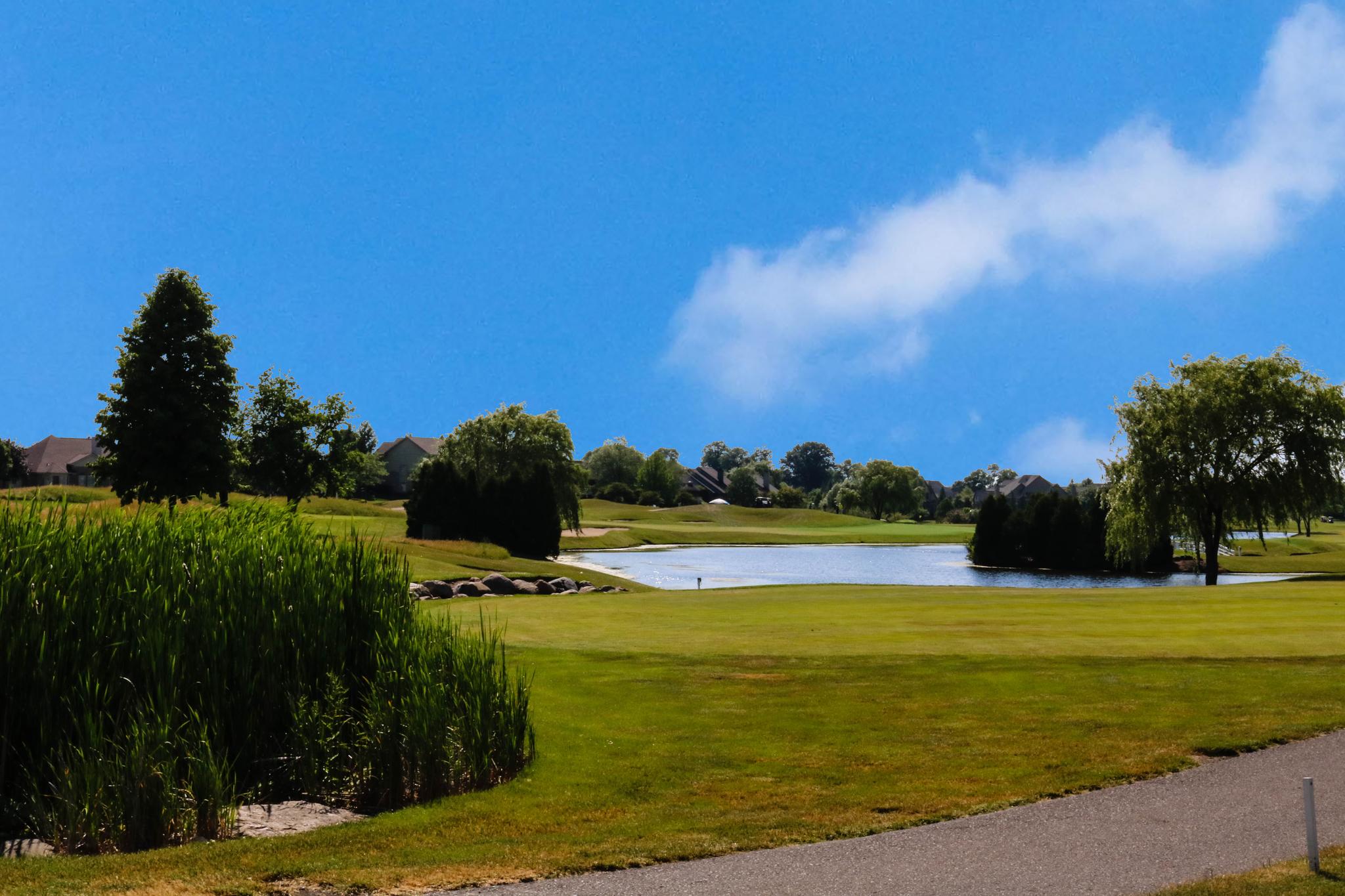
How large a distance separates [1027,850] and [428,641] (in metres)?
7.19

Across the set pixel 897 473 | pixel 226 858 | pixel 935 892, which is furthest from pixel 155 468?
pixel 897 473

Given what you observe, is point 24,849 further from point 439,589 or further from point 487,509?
point 487,509

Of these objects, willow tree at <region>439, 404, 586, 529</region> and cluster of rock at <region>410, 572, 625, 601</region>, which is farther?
willow tree at <region>439, 404, 586, 529</region>

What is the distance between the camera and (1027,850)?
9.74 metres

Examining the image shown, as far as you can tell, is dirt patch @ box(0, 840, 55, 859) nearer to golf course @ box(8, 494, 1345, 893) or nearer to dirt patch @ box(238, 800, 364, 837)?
golf course @ box(8, 494, 1345, 893)

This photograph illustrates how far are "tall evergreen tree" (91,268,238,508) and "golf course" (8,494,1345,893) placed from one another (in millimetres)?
38685

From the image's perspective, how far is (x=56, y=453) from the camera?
472 ft

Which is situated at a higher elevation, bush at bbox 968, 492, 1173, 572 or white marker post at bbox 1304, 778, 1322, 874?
bush at bbox 968, 492, 1173, 572

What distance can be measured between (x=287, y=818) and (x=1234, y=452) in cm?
5410

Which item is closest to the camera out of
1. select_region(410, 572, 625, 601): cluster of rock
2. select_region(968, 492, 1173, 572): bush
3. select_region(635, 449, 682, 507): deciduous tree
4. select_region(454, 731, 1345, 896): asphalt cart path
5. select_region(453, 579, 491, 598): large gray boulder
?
select_region(454, 731, 1345, 896): asphalt cart path

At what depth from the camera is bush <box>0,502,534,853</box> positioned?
1120 centimetres

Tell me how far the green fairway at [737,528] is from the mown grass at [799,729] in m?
75.2

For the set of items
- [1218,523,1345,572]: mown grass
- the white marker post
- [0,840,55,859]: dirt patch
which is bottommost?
[0,840,55,859]: dirt patch

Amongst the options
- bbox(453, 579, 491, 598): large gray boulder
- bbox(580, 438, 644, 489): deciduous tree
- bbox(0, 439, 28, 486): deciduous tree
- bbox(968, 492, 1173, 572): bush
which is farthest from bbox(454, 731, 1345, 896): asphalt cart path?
bbox(580, 438, 644, 489): deciduous tree
